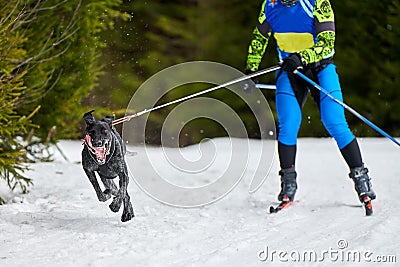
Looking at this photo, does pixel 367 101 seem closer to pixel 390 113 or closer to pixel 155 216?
pixel 390 113

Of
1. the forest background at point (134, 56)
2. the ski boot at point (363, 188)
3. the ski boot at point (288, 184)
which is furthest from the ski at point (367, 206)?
the forest background at point (134, 56)

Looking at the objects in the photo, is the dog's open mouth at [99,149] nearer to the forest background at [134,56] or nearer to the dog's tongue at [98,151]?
the dog's tongue at [98,151]

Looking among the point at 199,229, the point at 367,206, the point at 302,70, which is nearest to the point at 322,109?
the point at 302,70

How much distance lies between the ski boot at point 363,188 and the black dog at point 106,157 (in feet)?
6.18

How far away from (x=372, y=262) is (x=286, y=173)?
179 centimetres

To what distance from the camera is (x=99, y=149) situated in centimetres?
408

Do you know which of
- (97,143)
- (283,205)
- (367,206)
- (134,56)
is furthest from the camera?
(134,56)

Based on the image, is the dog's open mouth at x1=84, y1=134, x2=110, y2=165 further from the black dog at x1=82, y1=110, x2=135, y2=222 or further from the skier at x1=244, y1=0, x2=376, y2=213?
the skier at x1=244, y1=0, x2=376, y2=213

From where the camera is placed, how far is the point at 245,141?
923 centimetres

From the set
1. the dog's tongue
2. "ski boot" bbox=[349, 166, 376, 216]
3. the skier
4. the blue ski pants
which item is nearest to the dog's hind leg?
the dog's tongue

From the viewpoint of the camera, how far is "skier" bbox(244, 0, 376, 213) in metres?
5.06

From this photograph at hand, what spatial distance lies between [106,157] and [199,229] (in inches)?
35.9

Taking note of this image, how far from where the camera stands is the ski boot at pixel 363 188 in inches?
197

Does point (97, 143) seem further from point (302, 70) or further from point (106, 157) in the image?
point (302, 70)
